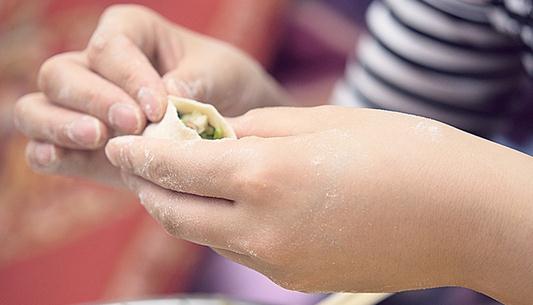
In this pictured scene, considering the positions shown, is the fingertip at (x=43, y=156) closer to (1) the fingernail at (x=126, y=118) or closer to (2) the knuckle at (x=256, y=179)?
(1) the fingernail at (x=126, y=118)

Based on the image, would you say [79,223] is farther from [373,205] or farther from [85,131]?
[373,205]

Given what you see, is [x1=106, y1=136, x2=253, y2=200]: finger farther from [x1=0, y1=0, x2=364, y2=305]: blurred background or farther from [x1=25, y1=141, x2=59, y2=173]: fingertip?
[x1=0, y1=0, x2=364, y2=305]: blurred background

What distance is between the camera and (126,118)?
0.66 m

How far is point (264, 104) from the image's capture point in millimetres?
854

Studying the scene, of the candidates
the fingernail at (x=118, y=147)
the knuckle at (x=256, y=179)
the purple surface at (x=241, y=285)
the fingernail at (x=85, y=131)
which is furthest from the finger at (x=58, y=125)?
the purple surface at (x=241, y=285)

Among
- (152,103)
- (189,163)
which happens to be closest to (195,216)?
(189,163)

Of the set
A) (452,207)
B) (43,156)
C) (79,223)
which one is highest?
(452,207)

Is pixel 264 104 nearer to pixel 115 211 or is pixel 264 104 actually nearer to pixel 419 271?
pixel 419 271

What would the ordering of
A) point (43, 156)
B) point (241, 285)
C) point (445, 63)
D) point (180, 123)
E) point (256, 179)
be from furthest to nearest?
point (241, 285)
point (445, 63)
point (43, 156)
point (180, 123)
point (256, 179)

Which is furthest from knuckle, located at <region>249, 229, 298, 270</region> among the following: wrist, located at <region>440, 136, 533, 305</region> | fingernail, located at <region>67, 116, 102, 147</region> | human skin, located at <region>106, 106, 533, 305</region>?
fingernail, located at <region>67, 116, 102, 147</region>

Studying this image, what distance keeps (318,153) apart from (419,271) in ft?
0.35

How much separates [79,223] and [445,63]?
60cm

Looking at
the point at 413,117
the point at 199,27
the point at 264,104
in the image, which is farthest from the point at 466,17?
the point at 199,27

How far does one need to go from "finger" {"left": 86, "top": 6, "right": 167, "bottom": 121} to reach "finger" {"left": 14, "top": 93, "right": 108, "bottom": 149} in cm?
5
